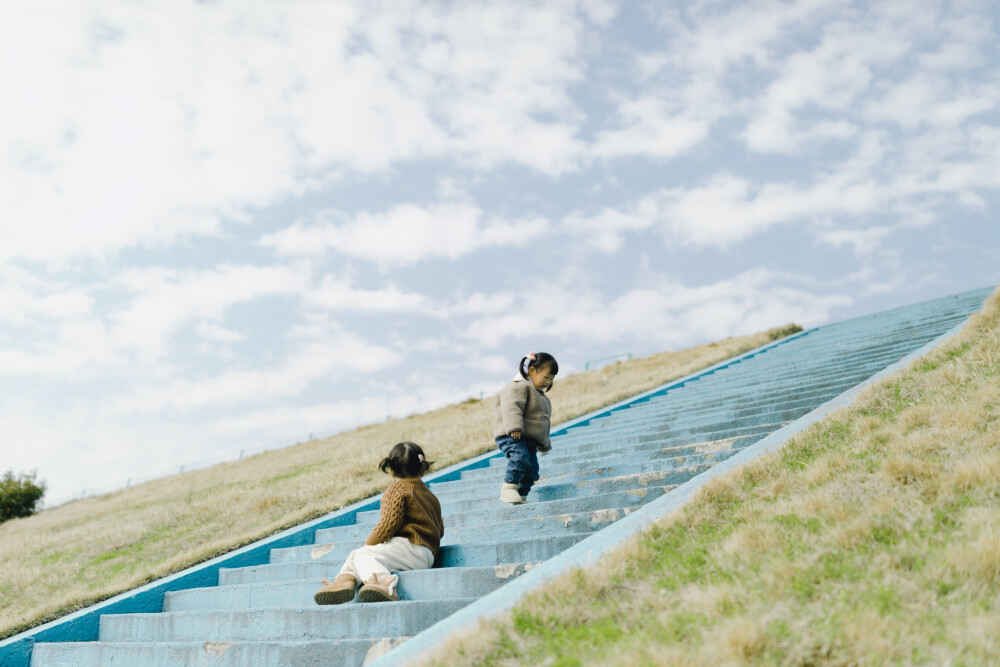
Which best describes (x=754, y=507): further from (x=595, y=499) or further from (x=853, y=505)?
(x=595, y=499)

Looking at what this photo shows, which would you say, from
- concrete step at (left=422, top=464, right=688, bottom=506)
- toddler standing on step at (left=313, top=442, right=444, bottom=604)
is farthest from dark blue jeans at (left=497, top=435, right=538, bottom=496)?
toddler standing on step at (left=313, top=442, right=444, bottom=604)

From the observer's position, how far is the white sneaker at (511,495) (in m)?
5.66

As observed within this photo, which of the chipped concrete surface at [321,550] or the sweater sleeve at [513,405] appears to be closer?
the sweater sleeve at [513,405]

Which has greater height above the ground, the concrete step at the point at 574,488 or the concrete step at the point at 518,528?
the concrete step at the point at 574,488

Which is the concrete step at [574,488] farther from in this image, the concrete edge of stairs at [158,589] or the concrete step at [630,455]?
the concrete step at [630,455]

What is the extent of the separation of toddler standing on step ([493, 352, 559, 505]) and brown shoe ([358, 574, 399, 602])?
1.65 meters

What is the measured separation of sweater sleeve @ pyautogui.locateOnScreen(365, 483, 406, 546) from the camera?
4.57 m

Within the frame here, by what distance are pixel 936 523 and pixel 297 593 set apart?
3.73 metres

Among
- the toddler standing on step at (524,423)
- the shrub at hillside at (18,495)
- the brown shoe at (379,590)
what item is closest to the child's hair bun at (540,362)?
the toddler standing on step at (524,423)

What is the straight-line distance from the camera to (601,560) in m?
3.20

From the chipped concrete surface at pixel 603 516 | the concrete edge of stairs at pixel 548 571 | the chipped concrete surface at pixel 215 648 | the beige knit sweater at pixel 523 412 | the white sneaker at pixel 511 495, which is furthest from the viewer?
the beige knit sweater at pixel 523 412

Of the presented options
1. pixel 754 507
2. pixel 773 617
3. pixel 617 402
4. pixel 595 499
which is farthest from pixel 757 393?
pixel 773 617

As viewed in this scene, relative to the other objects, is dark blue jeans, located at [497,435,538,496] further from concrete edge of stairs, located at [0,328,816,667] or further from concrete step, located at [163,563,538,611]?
concrete edge of stairs, located at [0,328,816,667]

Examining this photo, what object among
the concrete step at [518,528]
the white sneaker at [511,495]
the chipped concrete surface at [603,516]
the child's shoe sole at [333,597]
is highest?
the white sneaker at [511,495]
